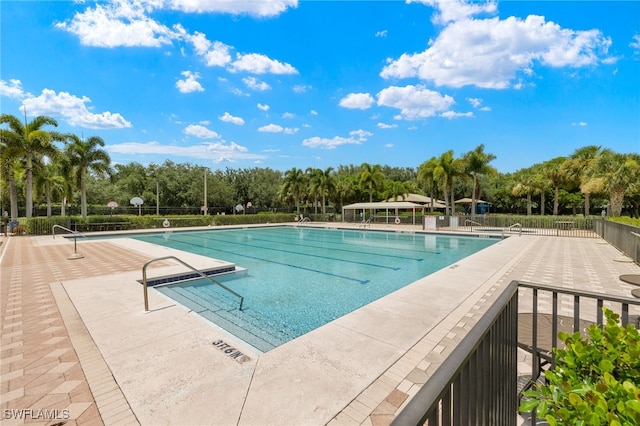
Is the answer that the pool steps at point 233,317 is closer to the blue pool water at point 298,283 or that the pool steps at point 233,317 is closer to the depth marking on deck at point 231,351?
the blue pool water at point 298,283

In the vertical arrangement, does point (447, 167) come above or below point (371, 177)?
above

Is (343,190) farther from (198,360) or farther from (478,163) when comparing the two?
(198,360)

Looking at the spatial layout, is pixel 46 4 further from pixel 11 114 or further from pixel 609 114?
pixel 609 114

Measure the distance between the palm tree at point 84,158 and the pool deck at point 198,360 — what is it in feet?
60.6

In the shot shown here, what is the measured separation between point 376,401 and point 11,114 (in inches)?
985

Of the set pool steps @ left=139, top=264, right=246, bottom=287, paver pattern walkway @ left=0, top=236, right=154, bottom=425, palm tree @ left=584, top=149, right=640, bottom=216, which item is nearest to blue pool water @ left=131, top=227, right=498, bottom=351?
pool steps @ left=139, top=264, right=246, bottom=287

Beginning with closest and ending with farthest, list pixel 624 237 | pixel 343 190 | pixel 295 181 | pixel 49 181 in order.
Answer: pixel 624 237 → pixel 49 181 → pixel 295 181 → pixel 343 190

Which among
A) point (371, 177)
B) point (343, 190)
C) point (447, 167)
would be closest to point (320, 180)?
point (343, 190)

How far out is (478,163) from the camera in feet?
82.4

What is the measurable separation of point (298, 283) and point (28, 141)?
68.0ft

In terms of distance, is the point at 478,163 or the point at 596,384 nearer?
the point at 596,384

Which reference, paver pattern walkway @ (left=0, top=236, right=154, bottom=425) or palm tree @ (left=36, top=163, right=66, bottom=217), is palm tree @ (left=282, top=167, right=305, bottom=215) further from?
paver pattern walkway @ (left=0, top=236, right=154, bottom=425)

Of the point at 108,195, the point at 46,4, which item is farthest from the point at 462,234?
the point at 108,195

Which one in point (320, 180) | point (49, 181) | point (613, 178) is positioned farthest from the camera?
point (320, 180)
